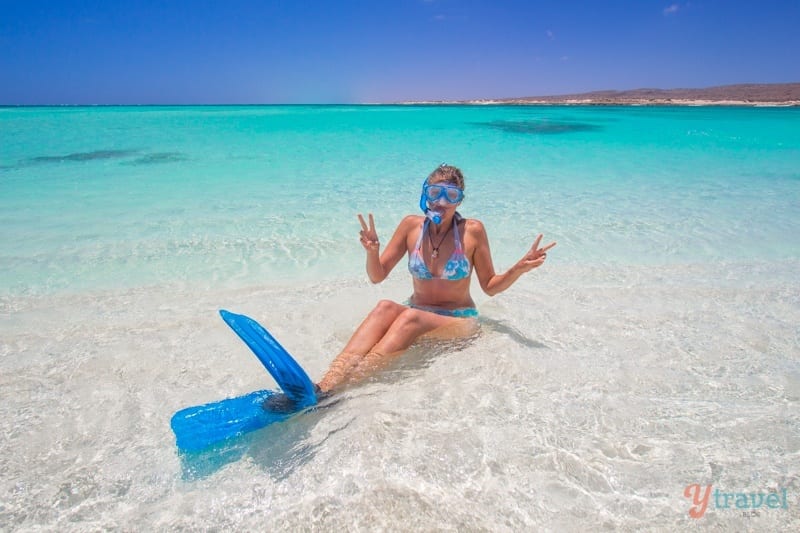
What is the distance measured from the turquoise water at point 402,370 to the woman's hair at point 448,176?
1104mm

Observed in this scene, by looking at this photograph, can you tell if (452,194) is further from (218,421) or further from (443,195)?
(218,421)

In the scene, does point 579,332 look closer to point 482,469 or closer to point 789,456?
point 789,456

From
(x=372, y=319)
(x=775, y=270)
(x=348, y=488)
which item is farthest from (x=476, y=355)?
(x=775, y=270)

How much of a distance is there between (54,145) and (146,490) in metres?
18.0

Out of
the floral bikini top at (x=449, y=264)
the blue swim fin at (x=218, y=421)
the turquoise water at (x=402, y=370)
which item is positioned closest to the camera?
the turquoise water at (x=402, y=370)

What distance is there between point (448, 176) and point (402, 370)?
1.26 m

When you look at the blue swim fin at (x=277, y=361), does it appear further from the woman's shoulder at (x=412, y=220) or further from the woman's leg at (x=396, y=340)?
the woman's shoulder at (x=412, y=220)

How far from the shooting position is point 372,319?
2805mm

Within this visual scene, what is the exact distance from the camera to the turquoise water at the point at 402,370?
6.21 feet

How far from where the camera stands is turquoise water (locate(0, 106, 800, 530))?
189 cm

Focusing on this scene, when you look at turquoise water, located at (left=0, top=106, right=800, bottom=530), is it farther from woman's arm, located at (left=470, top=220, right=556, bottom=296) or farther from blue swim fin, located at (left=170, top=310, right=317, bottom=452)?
woman's arm, located at (left=470, top=220, right=556, bottom=296)

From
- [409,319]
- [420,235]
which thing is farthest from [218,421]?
[420,235]

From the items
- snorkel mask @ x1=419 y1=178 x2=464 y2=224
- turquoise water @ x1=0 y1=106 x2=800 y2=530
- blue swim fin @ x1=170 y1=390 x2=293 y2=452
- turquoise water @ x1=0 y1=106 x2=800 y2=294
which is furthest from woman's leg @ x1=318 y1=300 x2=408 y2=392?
turquoise water @ x1=0 y1=106 x2=800 y2=294

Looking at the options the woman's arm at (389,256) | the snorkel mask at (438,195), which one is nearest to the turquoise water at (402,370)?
the woman's arm at (389,256)
